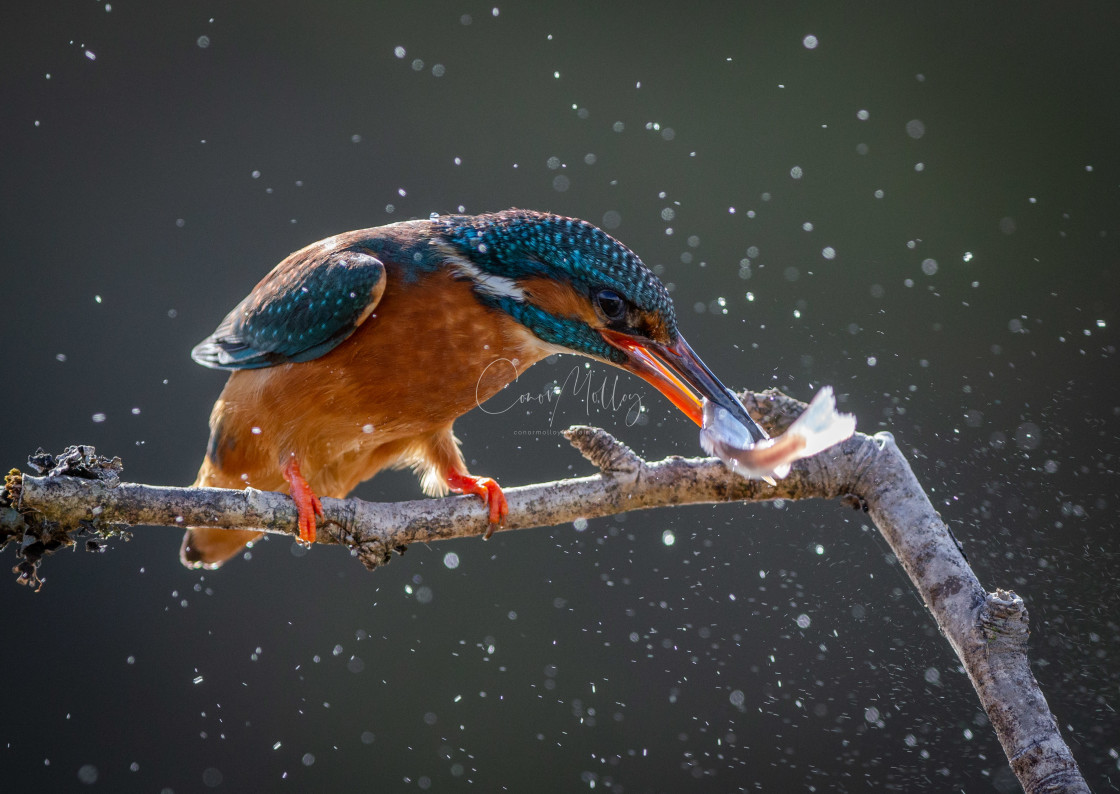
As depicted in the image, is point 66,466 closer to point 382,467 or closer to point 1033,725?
point 382,467

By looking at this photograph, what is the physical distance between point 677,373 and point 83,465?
36.8 inches

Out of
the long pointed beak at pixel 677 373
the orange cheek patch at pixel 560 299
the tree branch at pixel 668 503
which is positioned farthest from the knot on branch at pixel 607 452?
the orange cheek patch at pixel 560 299

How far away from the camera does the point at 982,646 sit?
4.17 feet

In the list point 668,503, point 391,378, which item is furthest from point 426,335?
point 668,503

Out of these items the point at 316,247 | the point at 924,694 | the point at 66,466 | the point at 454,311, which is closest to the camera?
the point at 66,466

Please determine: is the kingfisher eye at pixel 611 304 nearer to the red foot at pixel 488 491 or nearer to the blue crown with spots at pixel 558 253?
the blue crown with spots at pixel 558 253

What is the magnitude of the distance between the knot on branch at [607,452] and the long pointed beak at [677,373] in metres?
0.12

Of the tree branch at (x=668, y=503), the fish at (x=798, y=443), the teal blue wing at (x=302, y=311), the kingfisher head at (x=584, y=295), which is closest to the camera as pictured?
the fish at (x=798, y=443)

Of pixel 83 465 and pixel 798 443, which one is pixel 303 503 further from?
pixel 798 443

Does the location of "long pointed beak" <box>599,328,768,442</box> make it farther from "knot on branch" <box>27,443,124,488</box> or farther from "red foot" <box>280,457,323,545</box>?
"knot on branch" <box>27,443,124,488</box>

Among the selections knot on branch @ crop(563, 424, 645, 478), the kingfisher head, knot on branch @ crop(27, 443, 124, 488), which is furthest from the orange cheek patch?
knot on branch @ crop(27, 443, 124, 488)

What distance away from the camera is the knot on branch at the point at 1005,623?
125 centimetres

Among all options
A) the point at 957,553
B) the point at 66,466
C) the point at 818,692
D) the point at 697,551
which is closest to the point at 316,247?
the point at 66,466

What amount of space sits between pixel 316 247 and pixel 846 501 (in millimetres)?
1173
